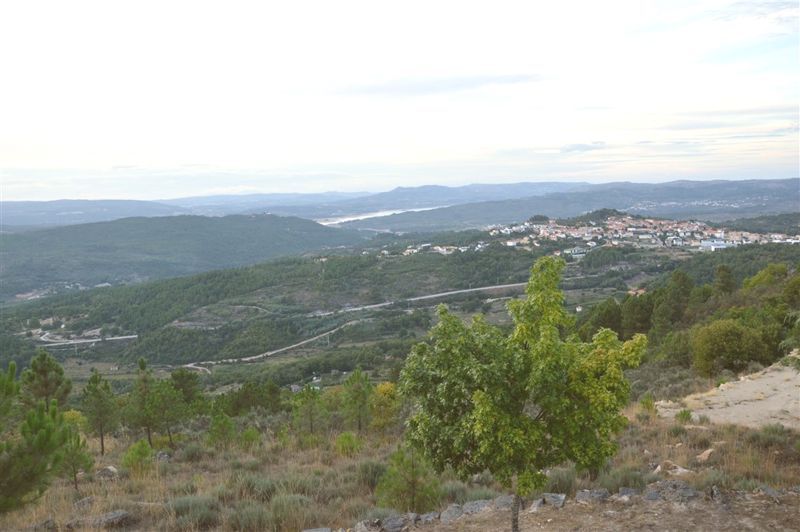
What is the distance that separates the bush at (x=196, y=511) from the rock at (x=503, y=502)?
3.68 meters

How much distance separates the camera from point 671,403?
44.8ft

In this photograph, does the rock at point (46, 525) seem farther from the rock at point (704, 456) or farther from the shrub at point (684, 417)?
the shrub at point (684, 417)

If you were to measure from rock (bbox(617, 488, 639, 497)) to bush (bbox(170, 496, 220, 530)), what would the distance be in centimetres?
527

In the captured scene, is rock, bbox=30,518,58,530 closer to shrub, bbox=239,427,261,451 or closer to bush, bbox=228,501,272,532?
bush, bbox=228,501,272,532

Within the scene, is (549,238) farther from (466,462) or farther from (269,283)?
(466,462)

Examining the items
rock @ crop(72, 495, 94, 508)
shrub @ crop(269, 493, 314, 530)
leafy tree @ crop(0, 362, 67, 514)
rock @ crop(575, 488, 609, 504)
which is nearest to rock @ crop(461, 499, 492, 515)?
rock @ crop(575, 488, 609, 504)

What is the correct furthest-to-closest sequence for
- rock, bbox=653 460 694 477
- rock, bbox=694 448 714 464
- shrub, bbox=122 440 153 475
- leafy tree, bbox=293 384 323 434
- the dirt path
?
leafy tree, bbox=293 384 323 434 < the dirt path < shrub, bbox=122 440 153 475 < rock, bbox=694 448 714 464 < rock, bbox=653 460 694 477

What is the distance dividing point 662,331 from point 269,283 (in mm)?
86317

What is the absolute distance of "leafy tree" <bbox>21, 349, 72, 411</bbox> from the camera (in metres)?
12.9

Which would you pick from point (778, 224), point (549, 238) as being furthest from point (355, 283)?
point (778, 224)

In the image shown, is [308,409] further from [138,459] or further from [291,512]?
[291,512]

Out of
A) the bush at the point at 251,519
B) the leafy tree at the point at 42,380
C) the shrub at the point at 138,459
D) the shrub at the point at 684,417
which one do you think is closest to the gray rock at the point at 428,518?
the bush at the point at 251,519

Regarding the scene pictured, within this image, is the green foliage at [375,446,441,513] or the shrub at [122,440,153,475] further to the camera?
the shrub at [122,440,153,475]

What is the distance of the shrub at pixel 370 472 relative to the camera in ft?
29.9
